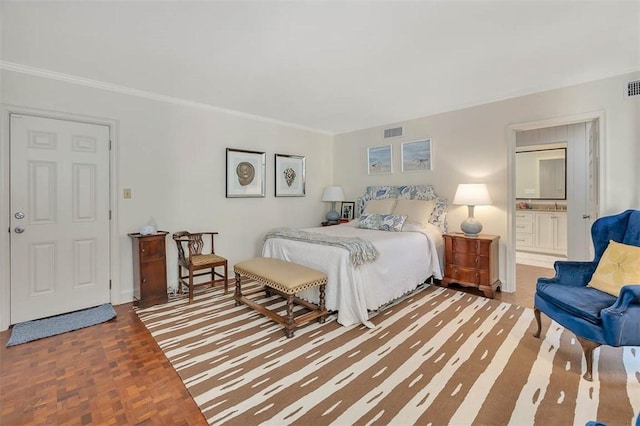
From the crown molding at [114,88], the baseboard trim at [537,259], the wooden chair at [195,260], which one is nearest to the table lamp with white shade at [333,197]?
the crown molding at [114,88]

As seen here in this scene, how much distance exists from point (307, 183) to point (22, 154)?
368cm

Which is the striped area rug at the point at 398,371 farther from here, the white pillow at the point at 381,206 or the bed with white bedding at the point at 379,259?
the white pillow at the point at 381,206

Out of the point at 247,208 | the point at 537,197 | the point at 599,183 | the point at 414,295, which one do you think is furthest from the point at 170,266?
the point at 537,197

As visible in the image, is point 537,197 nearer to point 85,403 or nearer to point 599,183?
point 599,183

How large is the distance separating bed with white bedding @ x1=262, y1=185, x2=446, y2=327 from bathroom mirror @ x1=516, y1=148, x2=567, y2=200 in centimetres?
315

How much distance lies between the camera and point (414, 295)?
142 inches

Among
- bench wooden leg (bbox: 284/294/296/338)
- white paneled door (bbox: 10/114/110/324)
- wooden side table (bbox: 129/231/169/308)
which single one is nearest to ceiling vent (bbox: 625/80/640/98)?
bench wooden leg (bbox: 284/294/296/338)

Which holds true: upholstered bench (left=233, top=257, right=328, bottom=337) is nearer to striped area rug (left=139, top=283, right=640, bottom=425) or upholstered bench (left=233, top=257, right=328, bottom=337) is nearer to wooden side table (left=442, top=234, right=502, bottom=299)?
striped area rug (left=139, top=283, right=640, bottom=425)

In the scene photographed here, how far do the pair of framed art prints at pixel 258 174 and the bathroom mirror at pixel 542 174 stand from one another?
4675 mm

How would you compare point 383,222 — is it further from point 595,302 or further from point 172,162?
point 172,162

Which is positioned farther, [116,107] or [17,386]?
[116,107]

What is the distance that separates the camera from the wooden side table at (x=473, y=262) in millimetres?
3502

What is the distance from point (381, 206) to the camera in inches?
177

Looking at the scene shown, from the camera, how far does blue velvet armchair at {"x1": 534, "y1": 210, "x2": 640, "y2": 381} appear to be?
1.84m
